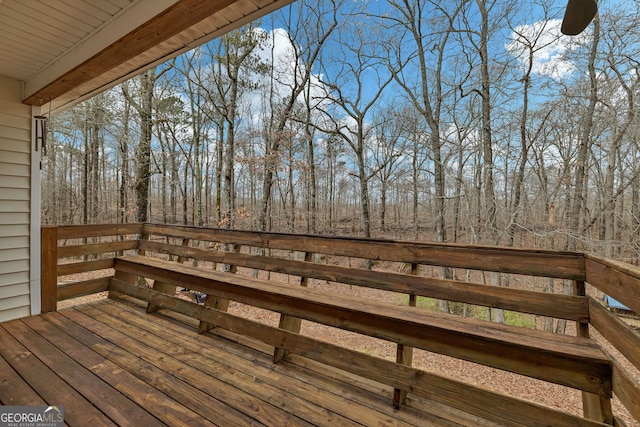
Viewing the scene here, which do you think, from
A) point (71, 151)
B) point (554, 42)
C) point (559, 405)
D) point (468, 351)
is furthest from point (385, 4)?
point (71, 151)

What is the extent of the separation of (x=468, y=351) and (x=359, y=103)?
9439mm

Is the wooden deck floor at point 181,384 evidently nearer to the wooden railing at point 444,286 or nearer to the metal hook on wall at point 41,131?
the wooden railing at point 444,286

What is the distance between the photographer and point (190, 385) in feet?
5.43

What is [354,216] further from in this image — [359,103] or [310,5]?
[310,5]

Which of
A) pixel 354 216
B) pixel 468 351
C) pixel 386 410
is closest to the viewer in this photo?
→ pixel 468 351

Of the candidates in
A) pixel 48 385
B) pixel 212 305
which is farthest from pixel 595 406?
pixel 48 385

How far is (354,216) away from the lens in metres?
15.0

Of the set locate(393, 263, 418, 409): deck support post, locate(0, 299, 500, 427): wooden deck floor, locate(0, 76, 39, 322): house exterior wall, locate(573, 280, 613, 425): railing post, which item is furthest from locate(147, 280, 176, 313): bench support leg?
locate(573, 280, 613, 425): railing post

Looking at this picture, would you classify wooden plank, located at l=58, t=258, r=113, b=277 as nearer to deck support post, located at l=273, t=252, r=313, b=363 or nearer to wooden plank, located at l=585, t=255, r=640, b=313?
deck support post, located at l=273, t=252, r=313, b=363

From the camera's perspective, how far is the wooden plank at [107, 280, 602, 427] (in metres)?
1.21

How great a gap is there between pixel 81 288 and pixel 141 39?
2780 mm

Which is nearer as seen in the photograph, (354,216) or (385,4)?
(385,4)

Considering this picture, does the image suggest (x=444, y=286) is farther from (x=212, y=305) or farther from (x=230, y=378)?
(x=212, y=305)

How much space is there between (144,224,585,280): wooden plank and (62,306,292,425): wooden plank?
1096mm
